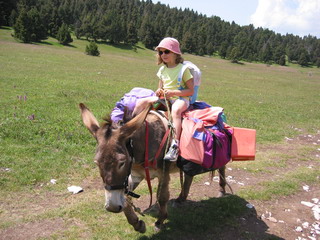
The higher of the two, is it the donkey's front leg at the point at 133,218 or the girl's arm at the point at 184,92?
the girl's arm at the point at 184,92

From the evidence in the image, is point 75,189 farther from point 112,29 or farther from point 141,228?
point 112,29

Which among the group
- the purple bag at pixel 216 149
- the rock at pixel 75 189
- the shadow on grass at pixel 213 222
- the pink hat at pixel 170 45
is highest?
the pink hat at pixel 170 45

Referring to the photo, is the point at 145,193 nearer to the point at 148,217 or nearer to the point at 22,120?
the point at 148,217

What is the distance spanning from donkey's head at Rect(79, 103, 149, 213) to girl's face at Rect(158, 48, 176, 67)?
1.89 meters

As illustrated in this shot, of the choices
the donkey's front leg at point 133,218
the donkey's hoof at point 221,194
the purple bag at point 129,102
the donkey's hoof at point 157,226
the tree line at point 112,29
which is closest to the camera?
the donkey's front leg at point 133,218

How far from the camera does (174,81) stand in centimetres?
467

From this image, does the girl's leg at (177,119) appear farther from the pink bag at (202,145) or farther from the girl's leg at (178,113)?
the pink bag at (202,145)

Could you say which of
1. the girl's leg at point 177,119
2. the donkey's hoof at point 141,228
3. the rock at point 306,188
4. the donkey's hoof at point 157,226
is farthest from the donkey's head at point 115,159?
the rock at point 306,188

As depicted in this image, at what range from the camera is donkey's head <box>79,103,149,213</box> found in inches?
119

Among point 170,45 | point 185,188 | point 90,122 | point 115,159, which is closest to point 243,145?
point 185,188

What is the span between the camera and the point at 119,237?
14.0 ft

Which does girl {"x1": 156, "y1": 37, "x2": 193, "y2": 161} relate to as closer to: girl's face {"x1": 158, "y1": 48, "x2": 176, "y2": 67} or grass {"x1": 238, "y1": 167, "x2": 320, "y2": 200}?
girl's face {"x1": 158, "y1": 48, "x2": 176, "y2": 67}

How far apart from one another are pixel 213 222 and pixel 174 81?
2.87 m

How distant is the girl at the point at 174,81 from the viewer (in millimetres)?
4469
